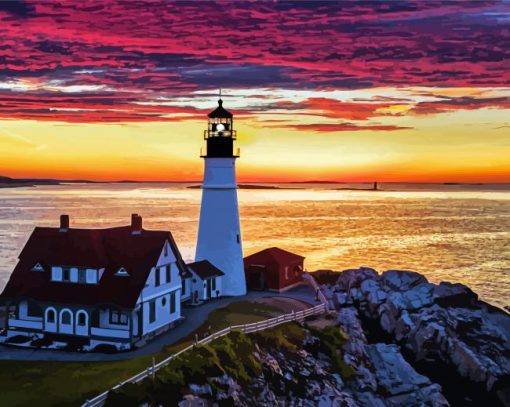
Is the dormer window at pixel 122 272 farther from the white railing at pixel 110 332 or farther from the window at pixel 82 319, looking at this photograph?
the white railing at pixel 110 332

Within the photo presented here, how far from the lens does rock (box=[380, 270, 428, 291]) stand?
47084 mm

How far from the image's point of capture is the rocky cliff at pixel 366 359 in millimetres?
25297

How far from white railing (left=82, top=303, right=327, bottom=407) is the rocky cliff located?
0.32m

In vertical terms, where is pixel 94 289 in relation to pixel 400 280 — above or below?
above

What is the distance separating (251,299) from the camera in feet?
134

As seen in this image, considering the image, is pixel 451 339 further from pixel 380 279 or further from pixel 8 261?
pixel 8 261

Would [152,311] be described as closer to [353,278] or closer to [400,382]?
[400,382]

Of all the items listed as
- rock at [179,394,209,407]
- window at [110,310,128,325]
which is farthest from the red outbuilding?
rock at [179,394,209,407]

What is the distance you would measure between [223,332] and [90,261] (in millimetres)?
8242

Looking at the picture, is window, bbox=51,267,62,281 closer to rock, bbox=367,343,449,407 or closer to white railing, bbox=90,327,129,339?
white railing, bbox=90,327,129,339

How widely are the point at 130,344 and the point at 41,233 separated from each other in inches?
375

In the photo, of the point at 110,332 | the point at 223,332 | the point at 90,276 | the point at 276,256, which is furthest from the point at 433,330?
the point at 90,276

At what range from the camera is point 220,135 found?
40688 millimetres

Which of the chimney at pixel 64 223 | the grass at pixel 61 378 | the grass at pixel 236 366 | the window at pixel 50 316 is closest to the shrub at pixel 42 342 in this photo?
the window at pixel 50 316
